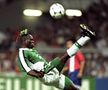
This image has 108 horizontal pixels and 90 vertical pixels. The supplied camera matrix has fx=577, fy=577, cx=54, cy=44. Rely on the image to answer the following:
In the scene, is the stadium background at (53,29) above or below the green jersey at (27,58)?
above

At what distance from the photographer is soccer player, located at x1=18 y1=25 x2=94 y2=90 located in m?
10.5

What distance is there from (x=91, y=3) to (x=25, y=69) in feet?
26.8

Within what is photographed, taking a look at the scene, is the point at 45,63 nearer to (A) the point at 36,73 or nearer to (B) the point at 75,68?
(A) the point at 36,73

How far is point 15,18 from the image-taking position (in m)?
19.1

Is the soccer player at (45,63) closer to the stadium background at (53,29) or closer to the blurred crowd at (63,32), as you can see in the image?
the stadium background at (53,29)

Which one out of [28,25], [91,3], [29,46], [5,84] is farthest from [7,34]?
[29,46]

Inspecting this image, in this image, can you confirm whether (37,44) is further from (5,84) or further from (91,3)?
(5,84)

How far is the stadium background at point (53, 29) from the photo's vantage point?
16.0 metres

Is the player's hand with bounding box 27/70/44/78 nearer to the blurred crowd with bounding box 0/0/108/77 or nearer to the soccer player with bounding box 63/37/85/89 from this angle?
the soccer player with bounding box 63/37/85/89

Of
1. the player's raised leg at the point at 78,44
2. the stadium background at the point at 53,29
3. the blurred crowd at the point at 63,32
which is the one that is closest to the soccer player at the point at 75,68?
the stadium background at the point at 53,29

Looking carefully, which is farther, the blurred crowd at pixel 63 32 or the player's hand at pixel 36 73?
the blurred crowd at pixel 63 32

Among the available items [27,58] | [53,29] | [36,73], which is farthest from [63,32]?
[36,73]

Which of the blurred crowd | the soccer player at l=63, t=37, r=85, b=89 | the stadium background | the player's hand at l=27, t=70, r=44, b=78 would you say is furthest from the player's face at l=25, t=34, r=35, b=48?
the blurred crowd

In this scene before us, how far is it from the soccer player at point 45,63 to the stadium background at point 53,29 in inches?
187
